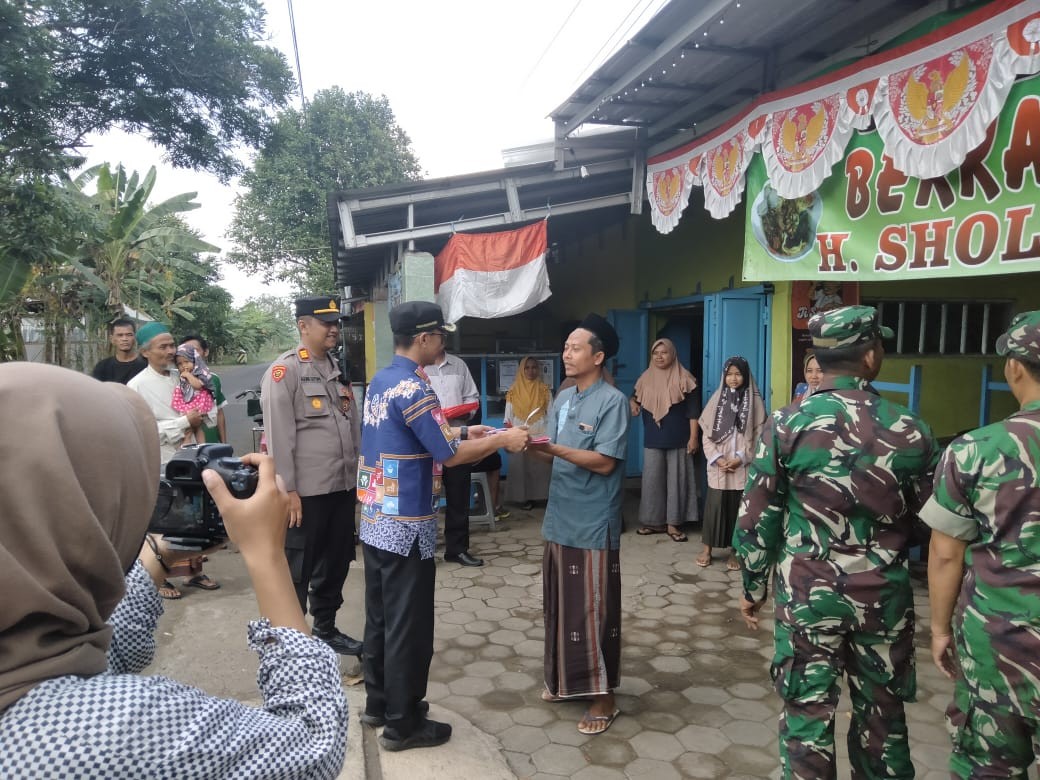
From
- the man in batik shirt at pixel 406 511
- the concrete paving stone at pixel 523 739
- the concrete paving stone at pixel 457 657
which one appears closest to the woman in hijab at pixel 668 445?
the concrete paving stone at pixel 457 657

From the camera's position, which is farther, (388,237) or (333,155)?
(333,155)

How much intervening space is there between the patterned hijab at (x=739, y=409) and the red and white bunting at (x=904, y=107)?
4.67ft

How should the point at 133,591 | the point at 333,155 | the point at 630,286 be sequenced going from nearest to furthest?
the point at 133,591 < the point at 630,286 < the point at 333,155

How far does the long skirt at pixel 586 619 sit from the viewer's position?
301cm

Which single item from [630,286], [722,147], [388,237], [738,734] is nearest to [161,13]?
[388,237]

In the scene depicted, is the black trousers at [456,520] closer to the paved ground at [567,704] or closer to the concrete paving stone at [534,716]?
the paved ground at [567,704]

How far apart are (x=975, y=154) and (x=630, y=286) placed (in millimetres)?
5515

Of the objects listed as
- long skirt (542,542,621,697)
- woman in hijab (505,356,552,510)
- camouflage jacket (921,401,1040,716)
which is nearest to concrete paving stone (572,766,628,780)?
long skirt (542,542,621,697)

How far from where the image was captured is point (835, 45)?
4117mm

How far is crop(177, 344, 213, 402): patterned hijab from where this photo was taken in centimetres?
476

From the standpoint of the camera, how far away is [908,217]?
3309 mm

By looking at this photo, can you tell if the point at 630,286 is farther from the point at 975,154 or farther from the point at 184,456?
the point at 184,456

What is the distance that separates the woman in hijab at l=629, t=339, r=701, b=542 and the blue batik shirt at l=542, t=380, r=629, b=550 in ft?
10.4

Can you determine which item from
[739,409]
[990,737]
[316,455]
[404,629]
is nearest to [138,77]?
[316,455]
